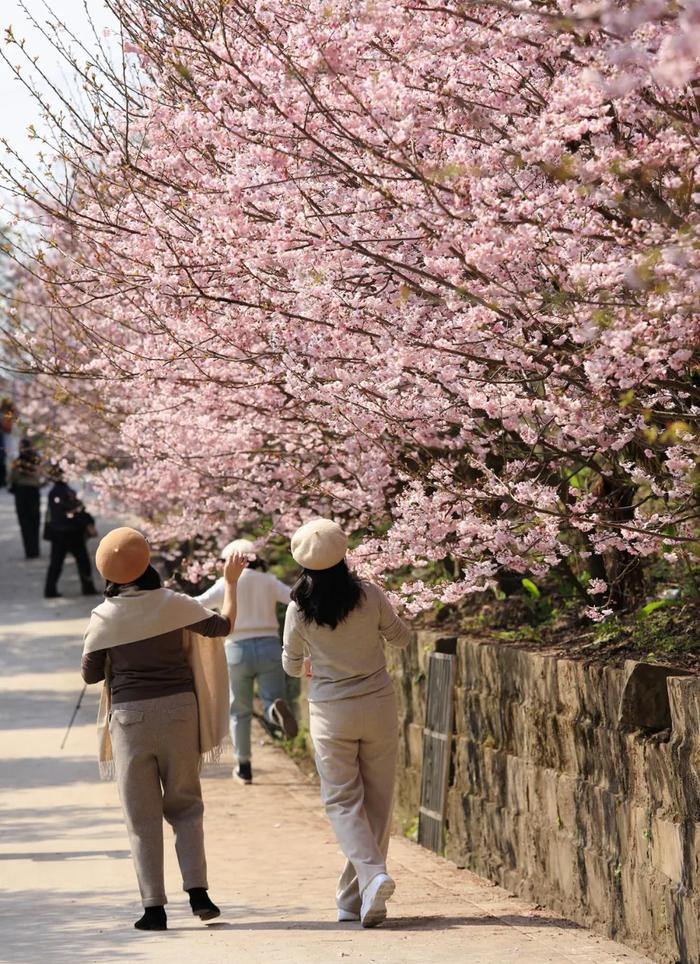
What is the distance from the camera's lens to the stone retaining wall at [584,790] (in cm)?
675

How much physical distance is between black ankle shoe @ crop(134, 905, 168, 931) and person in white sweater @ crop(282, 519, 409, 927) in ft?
2.63

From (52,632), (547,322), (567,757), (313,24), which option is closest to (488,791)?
(567,757)

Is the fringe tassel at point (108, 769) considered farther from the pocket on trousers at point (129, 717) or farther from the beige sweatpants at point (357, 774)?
the beige sweatpants at point (357, 774)

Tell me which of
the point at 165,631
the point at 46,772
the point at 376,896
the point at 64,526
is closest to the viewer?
the point at 376,896

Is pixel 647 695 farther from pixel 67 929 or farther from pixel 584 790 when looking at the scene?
pixel 67 929

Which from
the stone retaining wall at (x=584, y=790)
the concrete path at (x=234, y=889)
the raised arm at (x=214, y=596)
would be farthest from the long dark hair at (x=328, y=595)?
the raised arm at (x=214, y=596)

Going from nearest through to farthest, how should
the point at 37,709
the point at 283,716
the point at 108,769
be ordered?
the point at 108,769
the point at 283,716
the point at 37,709

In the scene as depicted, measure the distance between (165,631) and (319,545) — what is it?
0.78 m

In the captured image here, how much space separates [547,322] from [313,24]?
1597 millimetres

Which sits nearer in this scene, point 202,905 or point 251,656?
point 202,905

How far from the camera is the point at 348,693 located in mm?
7691

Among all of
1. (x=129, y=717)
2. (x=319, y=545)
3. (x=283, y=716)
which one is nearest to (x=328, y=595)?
(x=319, y=545)

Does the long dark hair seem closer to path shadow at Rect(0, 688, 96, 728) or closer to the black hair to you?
the black hair

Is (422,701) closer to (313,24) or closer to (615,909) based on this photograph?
(615,909)
